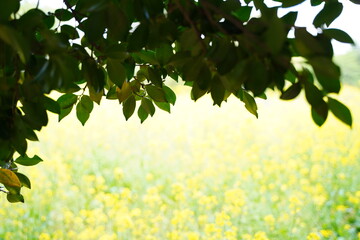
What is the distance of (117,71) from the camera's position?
752mm

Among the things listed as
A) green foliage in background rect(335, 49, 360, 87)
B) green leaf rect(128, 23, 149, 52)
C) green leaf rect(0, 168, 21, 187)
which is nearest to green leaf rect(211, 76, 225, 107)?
green leaf rect(128, 23, 149, 52)

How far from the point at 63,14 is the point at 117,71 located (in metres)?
0.25

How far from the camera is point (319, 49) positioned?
51cm

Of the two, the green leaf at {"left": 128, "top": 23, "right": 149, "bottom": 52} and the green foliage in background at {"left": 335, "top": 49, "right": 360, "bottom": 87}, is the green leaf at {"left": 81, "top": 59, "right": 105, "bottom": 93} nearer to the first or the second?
the green leaf at {"left": 128, "top": 23, "right": 149, "bottom": 52}

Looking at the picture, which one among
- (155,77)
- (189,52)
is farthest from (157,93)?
(189,52)

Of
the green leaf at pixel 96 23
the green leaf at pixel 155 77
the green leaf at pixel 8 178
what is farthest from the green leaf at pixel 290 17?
the green leaf at pixel 8 178

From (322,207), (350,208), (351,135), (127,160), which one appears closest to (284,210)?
(322,207)

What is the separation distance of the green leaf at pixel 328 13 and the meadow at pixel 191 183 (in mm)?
1600

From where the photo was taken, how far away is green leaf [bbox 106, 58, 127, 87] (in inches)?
29.5

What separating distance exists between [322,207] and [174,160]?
55.4 inches

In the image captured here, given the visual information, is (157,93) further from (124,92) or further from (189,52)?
(189,52)

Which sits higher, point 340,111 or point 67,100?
point 67,100

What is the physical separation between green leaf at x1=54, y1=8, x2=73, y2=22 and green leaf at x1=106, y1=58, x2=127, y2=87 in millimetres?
210

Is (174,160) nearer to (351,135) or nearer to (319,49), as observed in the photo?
(351,135)
